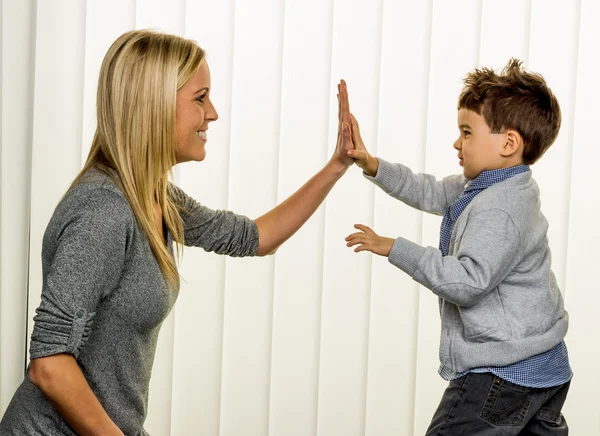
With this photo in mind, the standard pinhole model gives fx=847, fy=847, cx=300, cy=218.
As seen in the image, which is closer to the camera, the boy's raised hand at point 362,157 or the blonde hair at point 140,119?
the blonde hair at point 140,119

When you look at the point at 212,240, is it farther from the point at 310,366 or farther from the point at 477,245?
the point at 310,366

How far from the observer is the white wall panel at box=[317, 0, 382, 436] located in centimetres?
235

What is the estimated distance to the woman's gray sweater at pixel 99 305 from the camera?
4.22 feet

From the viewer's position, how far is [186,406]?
8.09ft

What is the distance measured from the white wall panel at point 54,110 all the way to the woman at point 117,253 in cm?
89

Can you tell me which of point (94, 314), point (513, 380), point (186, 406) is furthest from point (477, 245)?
point (186, 406)

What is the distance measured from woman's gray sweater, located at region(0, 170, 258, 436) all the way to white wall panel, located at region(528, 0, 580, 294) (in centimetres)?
127

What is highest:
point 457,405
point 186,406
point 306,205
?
point 306,205

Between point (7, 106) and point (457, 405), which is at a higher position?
point (7, 106)

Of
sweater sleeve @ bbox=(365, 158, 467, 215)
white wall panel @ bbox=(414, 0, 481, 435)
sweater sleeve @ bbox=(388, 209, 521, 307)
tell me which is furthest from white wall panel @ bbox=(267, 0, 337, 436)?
sweater sleeve @ bbox=(388, 209, 521, 307)

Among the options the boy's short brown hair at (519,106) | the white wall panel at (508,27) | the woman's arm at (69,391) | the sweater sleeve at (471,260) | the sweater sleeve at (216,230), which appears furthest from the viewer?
the white wall panel at (508,27)

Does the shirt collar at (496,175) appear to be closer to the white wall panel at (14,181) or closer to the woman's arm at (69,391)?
the woman's arm at (69,391)

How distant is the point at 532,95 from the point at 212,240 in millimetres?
734

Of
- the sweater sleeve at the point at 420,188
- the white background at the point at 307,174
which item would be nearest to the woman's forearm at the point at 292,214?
the sweater sleeve at the point at 420,188
